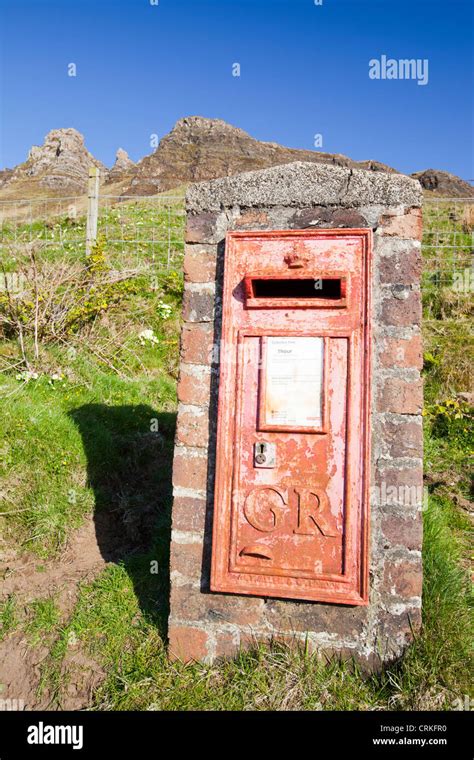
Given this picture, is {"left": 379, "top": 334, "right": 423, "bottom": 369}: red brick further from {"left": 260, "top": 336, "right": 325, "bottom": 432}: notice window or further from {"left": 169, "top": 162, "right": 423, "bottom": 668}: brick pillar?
{"left": 260, "top": 336, "right": 325, "bottom": 432}: notice window

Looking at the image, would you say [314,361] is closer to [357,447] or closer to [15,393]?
[357,447]

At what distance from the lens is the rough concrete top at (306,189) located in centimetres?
262

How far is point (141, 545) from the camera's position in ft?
11.9

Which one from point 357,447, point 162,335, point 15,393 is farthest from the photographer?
point 162,335

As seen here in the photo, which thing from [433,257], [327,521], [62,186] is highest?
[62,186]

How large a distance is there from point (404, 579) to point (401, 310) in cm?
125

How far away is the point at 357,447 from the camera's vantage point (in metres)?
2.49

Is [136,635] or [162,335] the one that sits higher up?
[162,335]

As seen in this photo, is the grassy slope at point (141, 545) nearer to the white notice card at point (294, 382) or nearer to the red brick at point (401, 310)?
the white notice card at point (294, 382)

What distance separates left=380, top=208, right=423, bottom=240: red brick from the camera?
2.60 m

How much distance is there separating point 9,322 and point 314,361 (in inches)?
178

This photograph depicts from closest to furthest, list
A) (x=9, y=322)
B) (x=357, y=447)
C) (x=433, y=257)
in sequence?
(x=357, y=447)
(x=9, y=322)
(x=433, y=257)

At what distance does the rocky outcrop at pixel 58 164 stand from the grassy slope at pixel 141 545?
2930 cm
